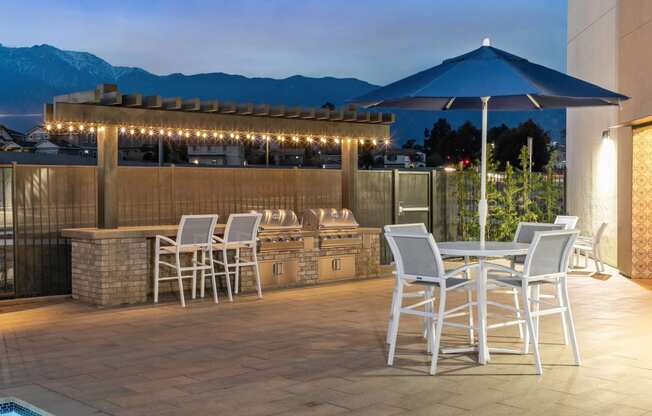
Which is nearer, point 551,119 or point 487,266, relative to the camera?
point 487,266

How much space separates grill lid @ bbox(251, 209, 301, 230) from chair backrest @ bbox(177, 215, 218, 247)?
121cm

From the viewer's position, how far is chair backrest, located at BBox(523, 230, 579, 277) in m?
5.73

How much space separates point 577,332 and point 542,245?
6.22 ft

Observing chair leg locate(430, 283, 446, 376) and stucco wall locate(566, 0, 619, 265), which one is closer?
chair leg locate(430, 283, 446, 376)

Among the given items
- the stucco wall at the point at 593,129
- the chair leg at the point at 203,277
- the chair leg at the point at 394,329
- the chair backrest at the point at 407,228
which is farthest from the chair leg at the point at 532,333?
the stucco wall at the point at 593,129

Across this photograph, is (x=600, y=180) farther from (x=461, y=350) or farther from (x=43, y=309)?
(x=43, y=309)

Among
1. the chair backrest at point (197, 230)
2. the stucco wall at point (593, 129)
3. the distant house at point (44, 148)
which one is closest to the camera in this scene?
the chair backrest at point (197, 230)

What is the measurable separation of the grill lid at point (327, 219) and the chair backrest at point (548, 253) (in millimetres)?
5500

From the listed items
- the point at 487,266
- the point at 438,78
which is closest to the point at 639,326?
the point at 487,266

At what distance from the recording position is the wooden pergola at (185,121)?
9352 mm

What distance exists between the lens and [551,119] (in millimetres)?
82688

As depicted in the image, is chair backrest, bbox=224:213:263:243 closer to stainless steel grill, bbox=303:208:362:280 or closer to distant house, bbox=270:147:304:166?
stainless steel grill, bbox=303:208:362:280

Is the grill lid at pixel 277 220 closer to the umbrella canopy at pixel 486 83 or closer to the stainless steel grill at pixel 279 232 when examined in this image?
the stainless steel grill at pixel 279 232

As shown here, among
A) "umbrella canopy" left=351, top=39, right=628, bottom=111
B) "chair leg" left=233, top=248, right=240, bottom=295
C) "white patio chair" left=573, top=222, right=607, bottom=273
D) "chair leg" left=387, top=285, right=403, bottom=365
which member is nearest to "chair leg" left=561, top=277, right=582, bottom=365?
"chair leg" left=387, top=285, right=403, bottom=365
